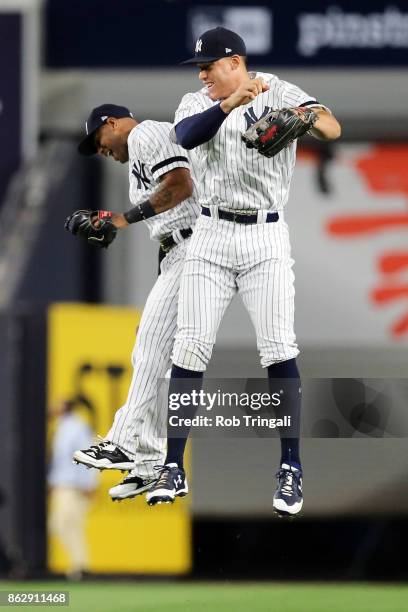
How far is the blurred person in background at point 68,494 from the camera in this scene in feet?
36.8

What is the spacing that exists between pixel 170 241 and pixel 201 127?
0.71 m

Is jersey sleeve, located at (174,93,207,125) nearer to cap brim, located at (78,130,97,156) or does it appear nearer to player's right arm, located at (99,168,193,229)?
player's right arm, located at (99,168,193,229)

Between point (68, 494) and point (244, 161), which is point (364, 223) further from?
point (244, 161)

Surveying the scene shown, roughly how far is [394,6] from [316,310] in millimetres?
2625

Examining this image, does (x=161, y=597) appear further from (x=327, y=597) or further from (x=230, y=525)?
(x=230, y=525)

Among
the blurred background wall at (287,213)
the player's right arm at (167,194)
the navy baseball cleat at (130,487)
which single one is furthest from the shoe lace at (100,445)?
the blurred background wall at (287,213)

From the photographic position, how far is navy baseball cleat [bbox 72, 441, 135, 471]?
19.4ft

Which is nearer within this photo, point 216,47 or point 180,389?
point 216,47

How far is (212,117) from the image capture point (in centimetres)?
535

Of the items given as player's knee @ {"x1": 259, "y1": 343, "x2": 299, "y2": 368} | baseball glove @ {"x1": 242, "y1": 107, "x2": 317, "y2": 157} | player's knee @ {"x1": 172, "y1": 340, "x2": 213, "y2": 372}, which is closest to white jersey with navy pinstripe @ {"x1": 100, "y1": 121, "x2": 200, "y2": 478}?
player's knee @ {"x1": 172, "y1": 340, "x2": 213, "y2": 372}

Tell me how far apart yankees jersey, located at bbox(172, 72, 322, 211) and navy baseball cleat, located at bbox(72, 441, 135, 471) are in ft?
3.25

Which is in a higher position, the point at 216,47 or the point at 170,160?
the point at 216,47

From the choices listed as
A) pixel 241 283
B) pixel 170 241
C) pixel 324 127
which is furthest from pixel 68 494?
pixel 324 127

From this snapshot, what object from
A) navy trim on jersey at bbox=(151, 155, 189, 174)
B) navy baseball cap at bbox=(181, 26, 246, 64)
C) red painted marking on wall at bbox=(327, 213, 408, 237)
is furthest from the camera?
red painted marking on wall at bbox=(327, 213, 408, 237)
